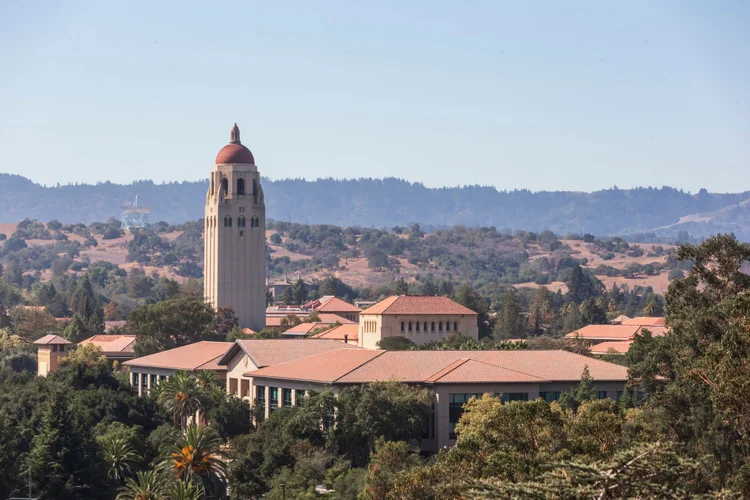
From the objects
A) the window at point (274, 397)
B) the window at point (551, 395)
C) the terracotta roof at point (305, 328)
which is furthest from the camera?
the terracotta roof at point (305, 328)

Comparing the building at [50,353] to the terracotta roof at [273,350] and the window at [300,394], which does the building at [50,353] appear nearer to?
the terracotta roof at [273,350]

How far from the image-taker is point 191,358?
97.9 metres

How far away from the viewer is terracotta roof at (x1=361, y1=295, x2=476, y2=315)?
10556 cm

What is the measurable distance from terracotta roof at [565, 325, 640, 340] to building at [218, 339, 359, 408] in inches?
1853

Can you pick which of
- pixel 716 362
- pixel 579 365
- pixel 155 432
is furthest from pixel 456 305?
pixel 716 362

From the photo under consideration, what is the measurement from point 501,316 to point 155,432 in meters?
79.6

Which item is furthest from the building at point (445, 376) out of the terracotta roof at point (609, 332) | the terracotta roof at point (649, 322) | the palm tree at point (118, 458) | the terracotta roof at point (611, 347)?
the terracotta roof at point (649, 322)

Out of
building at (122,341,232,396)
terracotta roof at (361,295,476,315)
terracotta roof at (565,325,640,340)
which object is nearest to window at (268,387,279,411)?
building at (122,341,232,396)

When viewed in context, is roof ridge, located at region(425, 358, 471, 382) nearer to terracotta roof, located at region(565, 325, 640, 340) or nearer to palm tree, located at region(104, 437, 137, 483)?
palm tree, located at region(104, 437, 137, 483)

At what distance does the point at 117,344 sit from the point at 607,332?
1761 inches

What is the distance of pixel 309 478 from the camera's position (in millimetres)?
62844

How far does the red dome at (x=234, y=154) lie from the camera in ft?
516

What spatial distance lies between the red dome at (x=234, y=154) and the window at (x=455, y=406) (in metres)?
88.0

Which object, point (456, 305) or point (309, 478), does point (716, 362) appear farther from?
point (456, 305)
